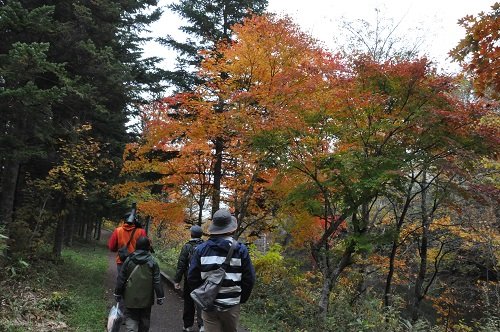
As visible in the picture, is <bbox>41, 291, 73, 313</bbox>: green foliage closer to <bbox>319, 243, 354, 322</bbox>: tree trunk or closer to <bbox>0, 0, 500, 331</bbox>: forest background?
<bbox>0, 0, 500, 331</bbox>: forest background

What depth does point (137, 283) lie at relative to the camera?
5.42 m

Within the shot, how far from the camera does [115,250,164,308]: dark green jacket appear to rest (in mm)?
5426

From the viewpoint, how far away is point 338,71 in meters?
10.1

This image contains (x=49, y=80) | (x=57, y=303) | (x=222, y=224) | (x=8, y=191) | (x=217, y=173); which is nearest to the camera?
(x=222, y=224)

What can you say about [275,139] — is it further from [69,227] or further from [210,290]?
[69,227]

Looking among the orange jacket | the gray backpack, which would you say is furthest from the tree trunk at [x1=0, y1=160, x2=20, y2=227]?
the gray backpack

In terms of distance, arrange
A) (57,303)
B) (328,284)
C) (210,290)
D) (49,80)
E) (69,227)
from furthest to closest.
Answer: (69,227) → (328,284) → (49,80) → (57,303) → (210,290)

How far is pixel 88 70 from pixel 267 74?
17.7ft

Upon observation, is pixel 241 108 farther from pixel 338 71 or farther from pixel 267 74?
pixel 338 71

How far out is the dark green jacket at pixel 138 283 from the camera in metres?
5.43

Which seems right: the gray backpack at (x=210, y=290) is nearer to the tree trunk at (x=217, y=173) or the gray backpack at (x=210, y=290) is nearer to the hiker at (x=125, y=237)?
the hiker at (x=125, y=237)

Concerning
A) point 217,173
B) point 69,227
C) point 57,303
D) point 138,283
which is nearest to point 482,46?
point 138,283

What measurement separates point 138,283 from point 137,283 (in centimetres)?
1

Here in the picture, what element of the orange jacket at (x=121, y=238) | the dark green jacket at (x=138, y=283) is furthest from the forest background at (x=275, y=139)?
the dark green jacket at (x=138, y=283)
